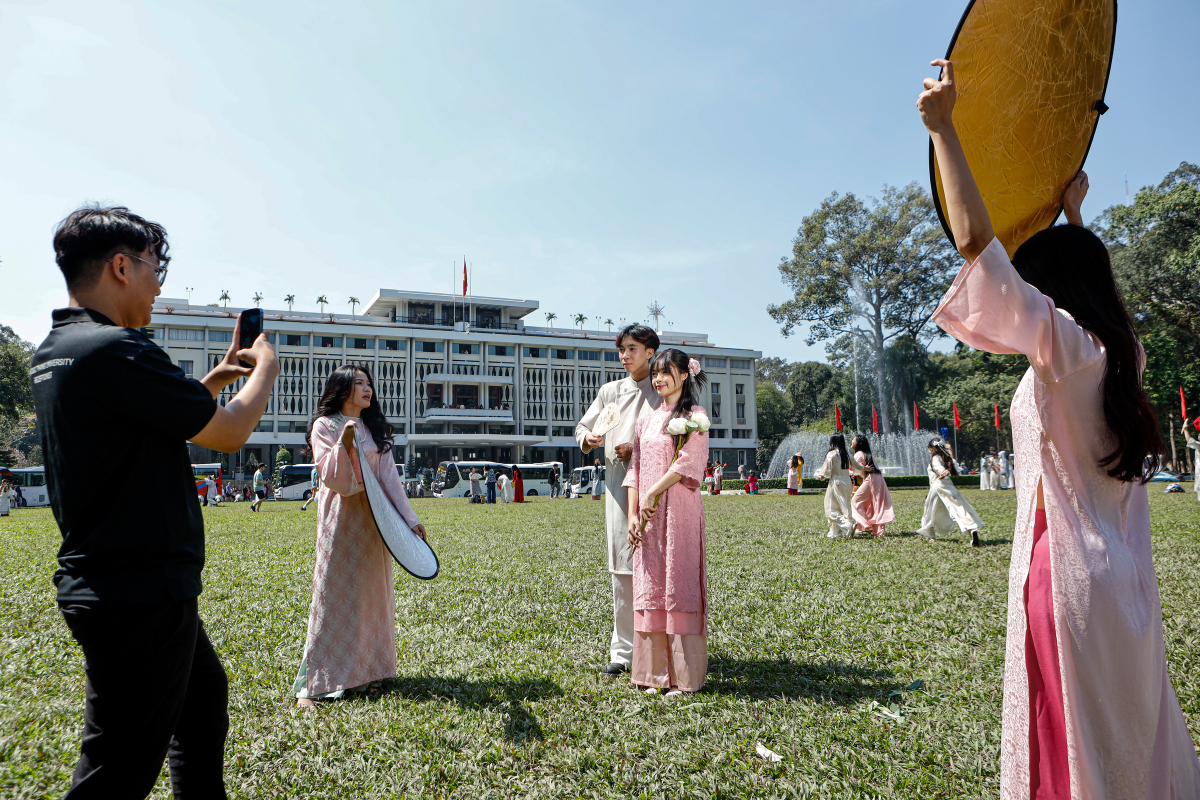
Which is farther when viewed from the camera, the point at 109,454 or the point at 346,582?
the point at 346,582

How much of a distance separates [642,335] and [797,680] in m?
2.19

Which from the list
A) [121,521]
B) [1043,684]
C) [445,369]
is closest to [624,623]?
[1043,684]

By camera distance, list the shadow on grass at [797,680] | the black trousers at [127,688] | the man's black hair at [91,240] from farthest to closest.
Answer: the shadow on grass at [797,680] → the man's black hair at [91,240] → the black trousers at [127,688]

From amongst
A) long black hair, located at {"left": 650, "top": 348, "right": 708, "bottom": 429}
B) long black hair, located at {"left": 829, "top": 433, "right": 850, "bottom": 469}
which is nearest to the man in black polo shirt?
long black hair, located at {"left": 650, "top": 348, "right": 708, "bottom": 429}

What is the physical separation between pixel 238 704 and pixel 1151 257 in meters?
37.7

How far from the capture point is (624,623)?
4.25 meters

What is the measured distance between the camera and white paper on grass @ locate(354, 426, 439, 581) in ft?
11.3

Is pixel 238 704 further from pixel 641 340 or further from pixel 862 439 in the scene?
pixel 862 439

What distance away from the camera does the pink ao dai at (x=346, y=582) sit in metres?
3.78

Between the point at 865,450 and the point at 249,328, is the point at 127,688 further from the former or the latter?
the point at 865,450

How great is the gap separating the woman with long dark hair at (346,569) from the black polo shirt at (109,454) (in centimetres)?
205

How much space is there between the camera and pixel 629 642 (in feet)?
13.9

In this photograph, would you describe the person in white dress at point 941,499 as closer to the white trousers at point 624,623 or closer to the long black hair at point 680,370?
the long black hair at point 680,370

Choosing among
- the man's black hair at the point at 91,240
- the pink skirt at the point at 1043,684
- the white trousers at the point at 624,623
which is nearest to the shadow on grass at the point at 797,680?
the white trousers at the point at 624,623
